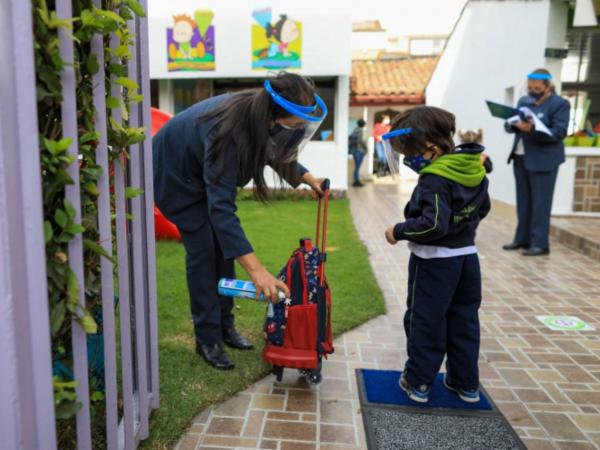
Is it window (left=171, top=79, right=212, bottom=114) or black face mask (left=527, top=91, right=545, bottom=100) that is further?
window (left=171, top=79, right=212, bottom=114)

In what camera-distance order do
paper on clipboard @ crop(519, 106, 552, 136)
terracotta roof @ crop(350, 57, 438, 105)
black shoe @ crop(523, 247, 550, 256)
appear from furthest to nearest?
terracotta roof @ crop(350, 57, 438, 105) < black shoe @ crop(523, 247, 550, 256) < paper on clipboard @ crop(519, 106, 552, 136)

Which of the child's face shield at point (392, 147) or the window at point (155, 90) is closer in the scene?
the child's face shield at point (392, 147)

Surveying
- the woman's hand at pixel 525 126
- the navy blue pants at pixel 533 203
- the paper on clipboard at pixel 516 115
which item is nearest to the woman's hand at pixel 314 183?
the paper on clipboard at pixel 516 115

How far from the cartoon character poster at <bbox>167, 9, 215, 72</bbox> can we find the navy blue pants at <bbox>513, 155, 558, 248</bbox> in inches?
269

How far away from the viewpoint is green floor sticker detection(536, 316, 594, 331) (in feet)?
13.0

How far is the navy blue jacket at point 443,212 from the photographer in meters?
2.51

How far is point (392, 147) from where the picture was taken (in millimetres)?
2770

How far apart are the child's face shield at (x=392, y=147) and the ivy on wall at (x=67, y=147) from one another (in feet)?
4.32

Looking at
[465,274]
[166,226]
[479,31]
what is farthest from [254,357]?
[479,31]

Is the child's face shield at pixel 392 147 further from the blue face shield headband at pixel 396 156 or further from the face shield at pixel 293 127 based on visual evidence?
the face shield at pixel 293 127

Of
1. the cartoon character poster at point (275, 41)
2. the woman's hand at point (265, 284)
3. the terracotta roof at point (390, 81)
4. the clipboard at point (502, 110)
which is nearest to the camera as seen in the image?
the woman's hand at point (265, 284)

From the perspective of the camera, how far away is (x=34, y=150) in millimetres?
1418

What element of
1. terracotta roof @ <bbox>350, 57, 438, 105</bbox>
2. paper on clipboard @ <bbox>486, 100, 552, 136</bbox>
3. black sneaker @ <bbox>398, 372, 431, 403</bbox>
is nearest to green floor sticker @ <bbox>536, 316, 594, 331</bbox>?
black sneaker @ <bbox>398, 372, 431, 403</bbox>

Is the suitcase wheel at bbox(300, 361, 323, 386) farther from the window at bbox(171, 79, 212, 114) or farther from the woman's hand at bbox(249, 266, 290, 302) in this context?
the window at bbox(171, 79, 212, 114)
